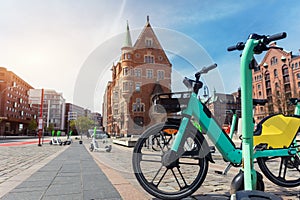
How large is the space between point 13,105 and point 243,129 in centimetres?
6965

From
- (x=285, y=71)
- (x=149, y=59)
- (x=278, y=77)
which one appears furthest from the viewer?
(x=278, y=77)

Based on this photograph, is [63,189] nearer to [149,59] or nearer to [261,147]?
[261,147]

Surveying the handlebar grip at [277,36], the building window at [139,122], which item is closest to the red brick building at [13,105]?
the building window at [139,122]

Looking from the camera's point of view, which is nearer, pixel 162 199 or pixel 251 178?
pixel 251 178

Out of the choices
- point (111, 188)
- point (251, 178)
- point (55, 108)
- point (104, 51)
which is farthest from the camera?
point (55, 108)

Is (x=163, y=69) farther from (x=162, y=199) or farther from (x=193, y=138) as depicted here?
(x=162, y=199)

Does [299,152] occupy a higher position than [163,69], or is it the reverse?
[163,69]

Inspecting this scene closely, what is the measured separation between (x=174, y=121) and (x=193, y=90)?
431 millimetres

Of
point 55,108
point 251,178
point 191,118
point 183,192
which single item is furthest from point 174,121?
point 55,108

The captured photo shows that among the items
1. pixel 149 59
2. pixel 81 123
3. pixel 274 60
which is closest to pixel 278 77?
pixel 274 60

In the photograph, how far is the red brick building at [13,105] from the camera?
53.6 meters

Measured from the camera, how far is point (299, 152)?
318cm

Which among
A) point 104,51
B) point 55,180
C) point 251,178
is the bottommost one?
point 55,180

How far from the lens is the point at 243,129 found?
2.05 metres
